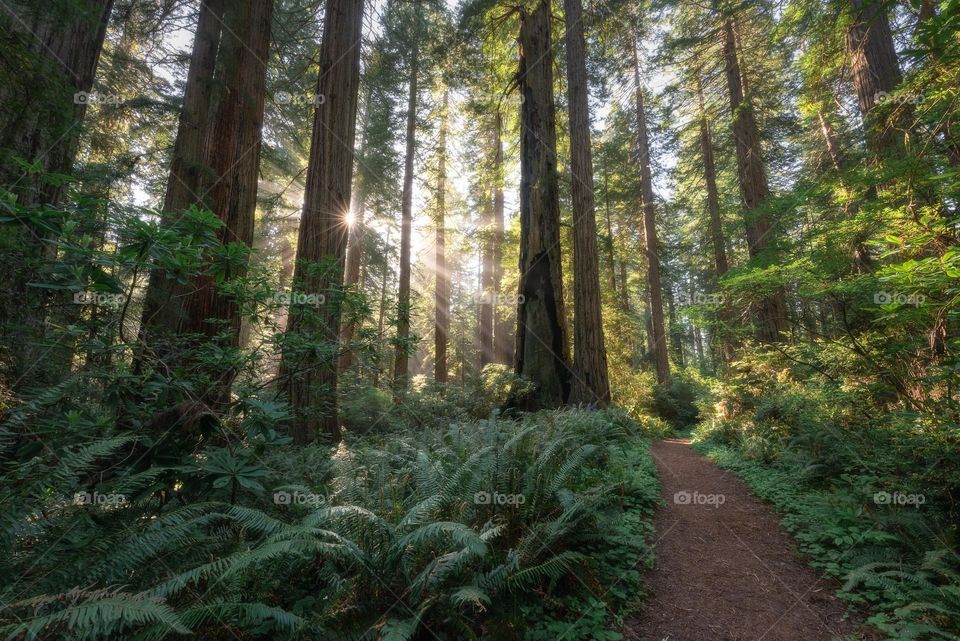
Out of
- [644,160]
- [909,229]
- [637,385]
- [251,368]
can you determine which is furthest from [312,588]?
[644,160]

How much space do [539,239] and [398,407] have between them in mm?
4734

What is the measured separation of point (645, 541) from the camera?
3748 millimetres

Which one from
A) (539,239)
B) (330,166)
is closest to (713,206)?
(539,239)

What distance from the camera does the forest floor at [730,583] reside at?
2.65 metres

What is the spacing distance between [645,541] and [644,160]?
17211 mm

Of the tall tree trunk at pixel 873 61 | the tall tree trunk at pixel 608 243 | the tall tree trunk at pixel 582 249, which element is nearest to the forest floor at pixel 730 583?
the tall tree trunk at pixel 582 249

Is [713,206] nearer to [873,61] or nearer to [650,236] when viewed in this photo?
[650,236]

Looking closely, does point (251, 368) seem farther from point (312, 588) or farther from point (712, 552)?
point (712, 552)

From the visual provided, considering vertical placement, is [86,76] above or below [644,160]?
below

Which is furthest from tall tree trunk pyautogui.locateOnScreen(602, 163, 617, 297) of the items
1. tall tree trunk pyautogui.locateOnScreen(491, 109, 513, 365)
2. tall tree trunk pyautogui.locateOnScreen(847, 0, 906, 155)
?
tall tree trunk pyautogui.locateOnScreen(847, 0, 906, 155)

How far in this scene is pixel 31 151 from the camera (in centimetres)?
315

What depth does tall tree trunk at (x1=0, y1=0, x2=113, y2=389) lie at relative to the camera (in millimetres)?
2516

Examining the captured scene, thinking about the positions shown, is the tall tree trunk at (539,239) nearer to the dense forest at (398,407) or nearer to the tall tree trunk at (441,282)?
the dense forest at (398,407)

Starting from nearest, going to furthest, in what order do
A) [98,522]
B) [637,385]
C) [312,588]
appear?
[98,522] → [312,588] → [637,385]
